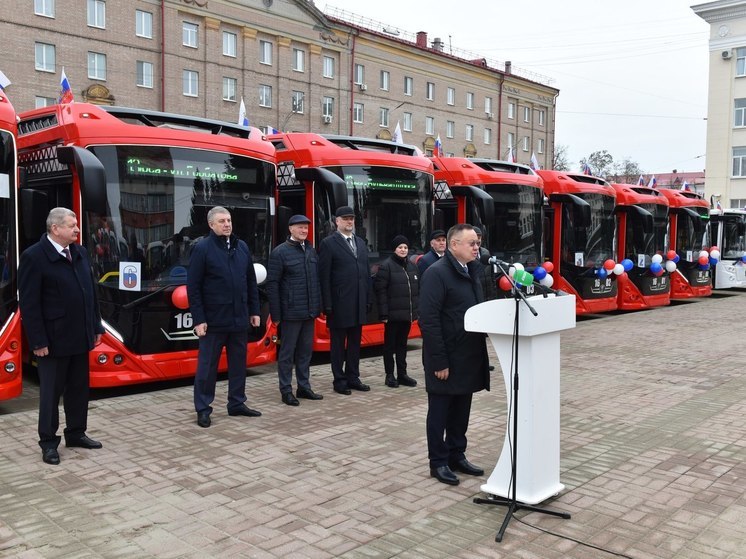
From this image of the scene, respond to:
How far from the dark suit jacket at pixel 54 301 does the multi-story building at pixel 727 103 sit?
152 ft

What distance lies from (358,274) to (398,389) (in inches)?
57.1

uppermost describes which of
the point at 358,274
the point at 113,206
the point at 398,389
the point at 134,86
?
the point at 134,86

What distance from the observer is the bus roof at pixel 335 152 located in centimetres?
992

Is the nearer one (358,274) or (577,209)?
(358,274)

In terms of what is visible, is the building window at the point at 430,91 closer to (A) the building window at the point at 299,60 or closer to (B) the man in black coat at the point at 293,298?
(A) the building window at the point at 299,60

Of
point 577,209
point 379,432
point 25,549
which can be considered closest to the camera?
point 25,549

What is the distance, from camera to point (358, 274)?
8.14 m

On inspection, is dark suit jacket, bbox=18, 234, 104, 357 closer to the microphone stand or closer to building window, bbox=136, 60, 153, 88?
the microphone stand

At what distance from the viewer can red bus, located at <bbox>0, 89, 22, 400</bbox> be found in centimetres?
680

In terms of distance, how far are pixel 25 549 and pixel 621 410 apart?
5675 mm

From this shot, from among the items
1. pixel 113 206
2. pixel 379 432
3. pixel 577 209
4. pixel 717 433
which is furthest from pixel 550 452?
pixel 577 209

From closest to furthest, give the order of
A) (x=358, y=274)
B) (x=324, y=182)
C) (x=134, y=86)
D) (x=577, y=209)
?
1. (x=358, y=274)
2. (x=324, y=182)
3. (x=577, y=209)
4. (x=134, y=86)

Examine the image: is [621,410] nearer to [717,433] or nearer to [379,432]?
[717,433]

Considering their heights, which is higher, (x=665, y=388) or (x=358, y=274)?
(x=358, y=274)
